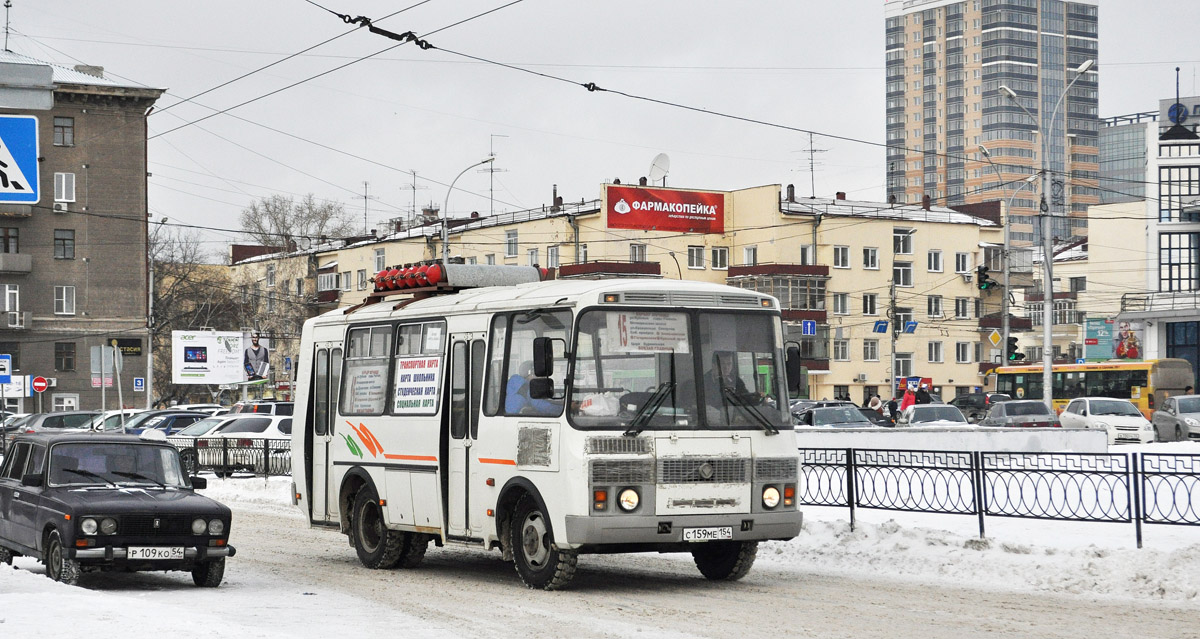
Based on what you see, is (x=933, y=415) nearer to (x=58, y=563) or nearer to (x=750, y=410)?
(x=750, y=410)

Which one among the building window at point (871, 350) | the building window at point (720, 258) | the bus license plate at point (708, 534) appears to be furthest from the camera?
the building window at point (871, 350)

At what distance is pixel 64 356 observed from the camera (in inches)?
2884

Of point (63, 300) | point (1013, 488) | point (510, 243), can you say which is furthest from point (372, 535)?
point (510, 243)

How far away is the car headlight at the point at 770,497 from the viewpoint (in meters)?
12.9

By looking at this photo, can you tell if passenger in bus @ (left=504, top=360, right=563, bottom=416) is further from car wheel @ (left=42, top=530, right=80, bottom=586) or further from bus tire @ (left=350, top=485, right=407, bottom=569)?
car wheel @ (left=42, top=530, right=80, bottom=586)

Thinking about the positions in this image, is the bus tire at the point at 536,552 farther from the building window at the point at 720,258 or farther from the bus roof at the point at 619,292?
the building window at the point at 720,258

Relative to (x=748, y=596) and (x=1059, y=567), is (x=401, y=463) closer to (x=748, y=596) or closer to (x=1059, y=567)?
(x=748, y=596)

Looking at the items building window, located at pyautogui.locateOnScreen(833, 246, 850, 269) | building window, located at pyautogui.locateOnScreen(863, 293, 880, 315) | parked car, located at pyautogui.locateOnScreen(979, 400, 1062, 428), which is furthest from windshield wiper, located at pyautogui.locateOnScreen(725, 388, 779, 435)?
building window, located at pyautogui.locateOnScreen(863, 293, 880, 315)

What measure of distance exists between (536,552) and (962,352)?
77619mm

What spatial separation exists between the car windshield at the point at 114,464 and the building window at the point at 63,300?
6342 cm

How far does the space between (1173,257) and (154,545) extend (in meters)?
66.1

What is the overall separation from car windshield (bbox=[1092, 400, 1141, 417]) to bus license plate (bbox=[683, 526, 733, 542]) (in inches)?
1298

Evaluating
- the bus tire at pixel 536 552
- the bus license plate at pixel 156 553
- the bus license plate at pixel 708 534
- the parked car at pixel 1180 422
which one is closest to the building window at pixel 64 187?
the parked car at pixel 1180 422

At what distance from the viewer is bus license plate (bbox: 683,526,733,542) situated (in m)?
Answer: 12.4
